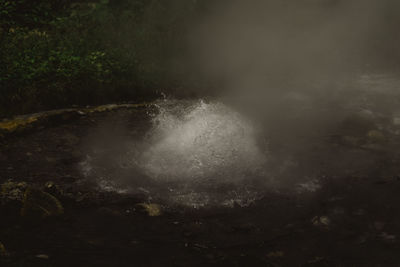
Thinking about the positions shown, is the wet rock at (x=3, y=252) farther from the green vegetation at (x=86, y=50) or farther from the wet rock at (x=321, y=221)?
the green vegetation at (x=86, y=50)

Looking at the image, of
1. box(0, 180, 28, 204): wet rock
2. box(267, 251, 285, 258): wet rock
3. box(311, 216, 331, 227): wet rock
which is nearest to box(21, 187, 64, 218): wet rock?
box(0, 180, 28, 204): wet rock

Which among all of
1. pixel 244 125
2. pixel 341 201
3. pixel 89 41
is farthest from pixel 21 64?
pixel 341 201

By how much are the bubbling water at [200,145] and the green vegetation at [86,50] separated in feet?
4.64

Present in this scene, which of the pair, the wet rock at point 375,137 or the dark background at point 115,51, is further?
the dark background at point 115,51

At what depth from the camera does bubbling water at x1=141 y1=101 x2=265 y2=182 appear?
815 centimetres

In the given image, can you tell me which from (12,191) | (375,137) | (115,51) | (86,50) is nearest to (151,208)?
(12,191)

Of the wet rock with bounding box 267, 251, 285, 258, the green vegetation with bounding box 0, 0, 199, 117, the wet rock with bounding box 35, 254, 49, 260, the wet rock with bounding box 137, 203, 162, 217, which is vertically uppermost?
the green vegetation with bounding box 0, 0, 199, 117

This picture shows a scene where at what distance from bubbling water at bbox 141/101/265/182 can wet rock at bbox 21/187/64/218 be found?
196 cm

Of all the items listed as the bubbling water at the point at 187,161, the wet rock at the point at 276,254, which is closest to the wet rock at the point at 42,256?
the bubbling water at the point at 187,161

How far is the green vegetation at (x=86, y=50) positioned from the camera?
403 inches

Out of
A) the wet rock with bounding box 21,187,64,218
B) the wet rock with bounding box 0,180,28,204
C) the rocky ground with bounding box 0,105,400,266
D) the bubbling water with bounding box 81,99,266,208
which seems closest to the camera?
the rocky ground with bounding box 0,105,400,266

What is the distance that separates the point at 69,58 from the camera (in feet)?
36.1

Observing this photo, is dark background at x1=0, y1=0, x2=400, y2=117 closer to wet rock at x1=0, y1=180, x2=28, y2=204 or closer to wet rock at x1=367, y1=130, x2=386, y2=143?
wet rock at x1=0, y1=180, x2=28, y2=204

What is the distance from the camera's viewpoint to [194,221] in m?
6.66
